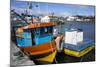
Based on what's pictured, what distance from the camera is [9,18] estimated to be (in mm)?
1930

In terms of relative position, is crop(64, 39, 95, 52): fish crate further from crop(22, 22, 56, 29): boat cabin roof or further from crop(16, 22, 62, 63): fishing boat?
crop(22, 22, 56, 29): boat cabin roof

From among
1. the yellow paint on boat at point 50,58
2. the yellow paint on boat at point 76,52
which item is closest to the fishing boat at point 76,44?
the yellow paint on boat at point 76,52

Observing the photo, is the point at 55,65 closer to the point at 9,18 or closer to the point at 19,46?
the point at 19,46

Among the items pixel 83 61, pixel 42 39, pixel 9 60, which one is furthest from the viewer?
pixel 83 61

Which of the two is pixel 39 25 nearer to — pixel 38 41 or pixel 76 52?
pixel 38 41

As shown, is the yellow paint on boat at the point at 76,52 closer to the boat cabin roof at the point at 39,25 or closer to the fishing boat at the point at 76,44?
the fishing boat at the point at 76,44

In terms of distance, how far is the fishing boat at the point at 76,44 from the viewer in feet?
7.08

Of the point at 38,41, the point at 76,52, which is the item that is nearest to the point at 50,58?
the point at 38,41

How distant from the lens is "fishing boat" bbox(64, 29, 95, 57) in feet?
7.08

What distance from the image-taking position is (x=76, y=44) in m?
2.20

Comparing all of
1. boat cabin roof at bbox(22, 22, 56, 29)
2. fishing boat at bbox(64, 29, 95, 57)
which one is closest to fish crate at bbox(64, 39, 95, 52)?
fishing boat at bbox(64, 29, 95, 57)
